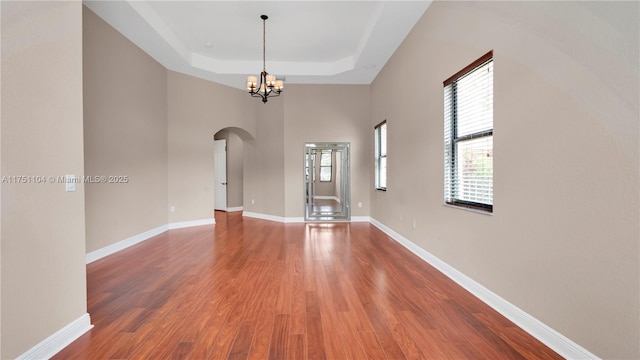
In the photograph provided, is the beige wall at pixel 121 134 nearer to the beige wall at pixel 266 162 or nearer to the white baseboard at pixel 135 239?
the white baseboard at pixel 135 239

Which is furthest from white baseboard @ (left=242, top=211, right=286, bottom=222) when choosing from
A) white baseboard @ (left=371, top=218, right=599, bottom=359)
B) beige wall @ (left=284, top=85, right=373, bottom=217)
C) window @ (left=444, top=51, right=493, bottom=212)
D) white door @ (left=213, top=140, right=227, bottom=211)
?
window @ (left=444, top=51, right=493, bottom=212)

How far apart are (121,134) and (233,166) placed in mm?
4373

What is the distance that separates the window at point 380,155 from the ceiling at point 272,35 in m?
1.28

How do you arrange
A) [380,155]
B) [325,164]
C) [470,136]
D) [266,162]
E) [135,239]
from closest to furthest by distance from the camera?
[470,136] → [135,239] → [380,155] → [325,164] → [266,162]

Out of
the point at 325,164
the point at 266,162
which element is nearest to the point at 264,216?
the point at 266,162

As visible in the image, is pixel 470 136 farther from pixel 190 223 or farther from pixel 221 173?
pixel 221 173

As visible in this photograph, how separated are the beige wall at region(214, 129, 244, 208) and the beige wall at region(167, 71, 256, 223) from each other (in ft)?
6.11

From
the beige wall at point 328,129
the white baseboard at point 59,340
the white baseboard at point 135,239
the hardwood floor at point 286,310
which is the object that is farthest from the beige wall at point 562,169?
the white baseboard at point 135,239

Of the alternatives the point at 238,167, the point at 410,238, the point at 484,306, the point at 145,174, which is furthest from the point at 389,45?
the point at 238,167

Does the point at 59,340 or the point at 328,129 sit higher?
the point at 328,129

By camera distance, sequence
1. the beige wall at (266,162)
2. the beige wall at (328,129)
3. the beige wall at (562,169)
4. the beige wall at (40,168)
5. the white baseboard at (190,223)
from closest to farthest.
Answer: the beige wall at (562,169), the beige wall at (40,168), the white baseboard at (190,223), the beige wall at (328,129), the beige wall at (266,162)

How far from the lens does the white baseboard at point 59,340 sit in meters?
1.66

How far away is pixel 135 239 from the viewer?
4.76 metres

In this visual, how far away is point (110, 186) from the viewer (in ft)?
14.0
